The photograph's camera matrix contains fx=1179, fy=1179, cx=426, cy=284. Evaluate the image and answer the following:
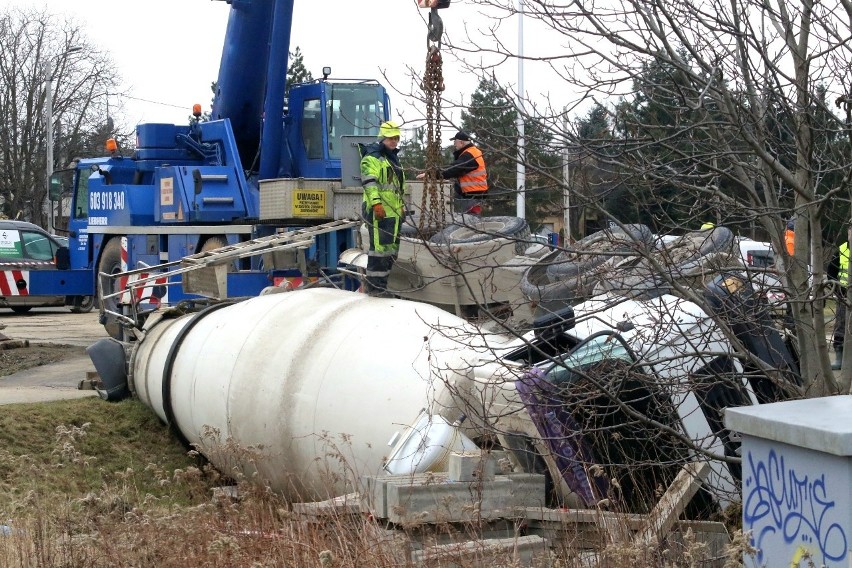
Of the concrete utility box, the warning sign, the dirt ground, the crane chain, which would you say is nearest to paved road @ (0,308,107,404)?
the dirt ground

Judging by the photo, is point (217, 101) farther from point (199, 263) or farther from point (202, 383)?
point (202, 383)

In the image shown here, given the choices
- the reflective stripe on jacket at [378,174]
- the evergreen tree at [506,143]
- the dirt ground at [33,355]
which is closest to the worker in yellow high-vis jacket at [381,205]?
the reflective stripe on jacket at [378,174]

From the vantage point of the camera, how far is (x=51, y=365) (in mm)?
13109

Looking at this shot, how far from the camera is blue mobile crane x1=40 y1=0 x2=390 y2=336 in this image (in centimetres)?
1321

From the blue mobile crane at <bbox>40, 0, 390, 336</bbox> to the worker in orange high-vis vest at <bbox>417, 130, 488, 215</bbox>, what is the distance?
3206 mm

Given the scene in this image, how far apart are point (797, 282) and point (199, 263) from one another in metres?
6.91

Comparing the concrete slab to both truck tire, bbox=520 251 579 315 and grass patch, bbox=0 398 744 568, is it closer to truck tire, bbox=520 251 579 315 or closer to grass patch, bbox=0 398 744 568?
grass patch, bbox=0 398 744 568

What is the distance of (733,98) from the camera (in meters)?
4.61

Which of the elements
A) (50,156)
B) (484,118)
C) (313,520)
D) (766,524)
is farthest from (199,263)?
(50,156)

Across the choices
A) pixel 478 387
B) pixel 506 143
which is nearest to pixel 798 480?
pixel 506 143

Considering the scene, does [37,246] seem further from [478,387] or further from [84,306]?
[478,387]

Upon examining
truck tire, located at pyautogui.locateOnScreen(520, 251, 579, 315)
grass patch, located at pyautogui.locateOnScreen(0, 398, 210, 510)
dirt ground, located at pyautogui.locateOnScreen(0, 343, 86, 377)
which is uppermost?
truck tire, located at pyautogui.locateOnScreen(520, 251, 579, 315)

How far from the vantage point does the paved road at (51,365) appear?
35.2 ft

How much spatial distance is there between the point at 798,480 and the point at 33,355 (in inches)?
466
